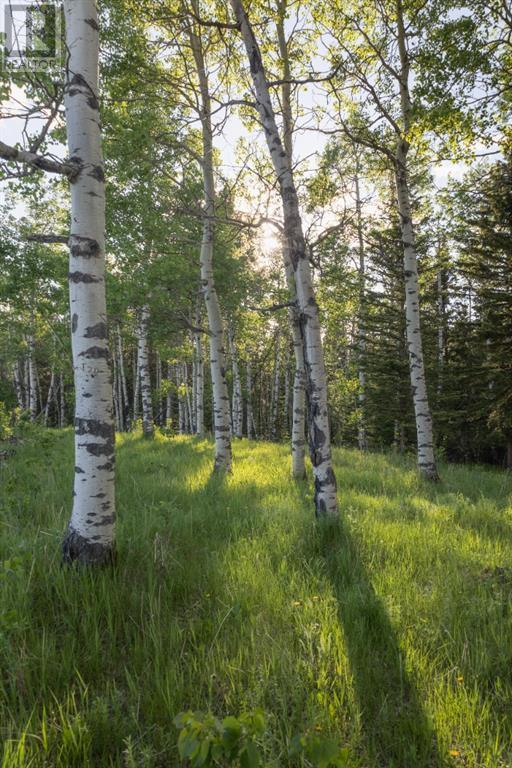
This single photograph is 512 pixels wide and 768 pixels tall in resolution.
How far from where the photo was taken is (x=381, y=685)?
2.07 meters

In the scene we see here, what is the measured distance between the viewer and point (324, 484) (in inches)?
183

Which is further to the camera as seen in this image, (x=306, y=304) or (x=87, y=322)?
(x=306, y=304)

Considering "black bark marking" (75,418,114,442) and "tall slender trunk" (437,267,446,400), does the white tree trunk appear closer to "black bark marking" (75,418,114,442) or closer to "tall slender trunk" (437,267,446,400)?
"tall slender trunk" (437,267,446,400)

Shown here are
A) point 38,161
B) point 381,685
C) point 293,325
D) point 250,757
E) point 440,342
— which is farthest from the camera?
point 440,342

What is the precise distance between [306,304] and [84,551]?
369cm

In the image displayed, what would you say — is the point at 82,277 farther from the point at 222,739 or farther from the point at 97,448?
the point at 222,739

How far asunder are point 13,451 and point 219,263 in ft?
29.4

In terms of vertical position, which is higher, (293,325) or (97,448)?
(293,325)

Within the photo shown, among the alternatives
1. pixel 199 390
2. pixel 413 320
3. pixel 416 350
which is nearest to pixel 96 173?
pixel 413 320

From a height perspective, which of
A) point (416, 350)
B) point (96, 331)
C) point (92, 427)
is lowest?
point (92, 427)

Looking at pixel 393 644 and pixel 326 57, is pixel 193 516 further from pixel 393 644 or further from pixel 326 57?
pixel 326 57

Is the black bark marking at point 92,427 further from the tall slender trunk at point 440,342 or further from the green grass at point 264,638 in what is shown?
the tall slender trunk at point 440,342

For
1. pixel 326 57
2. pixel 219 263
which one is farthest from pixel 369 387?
pixel 326 57

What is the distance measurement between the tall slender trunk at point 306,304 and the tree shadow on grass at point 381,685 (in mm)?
1523
